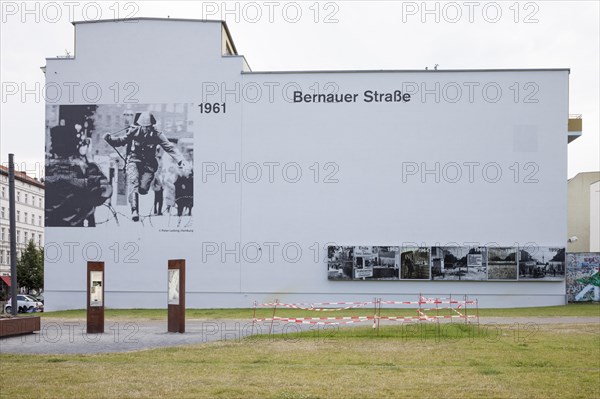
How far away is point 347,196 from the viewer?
140 ft

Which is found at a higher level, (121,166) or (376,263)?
(121,166)

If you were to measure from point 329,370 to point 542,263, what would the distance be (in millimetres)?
31463

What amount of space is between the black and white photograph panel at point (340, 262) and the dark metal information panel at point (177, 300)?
62.4ft

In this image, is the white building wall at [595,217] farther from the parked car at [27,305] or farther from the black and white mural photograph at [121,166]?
the parked car at [27,305]

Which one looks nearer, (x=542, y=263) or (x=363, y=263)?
(x=542, y=263)

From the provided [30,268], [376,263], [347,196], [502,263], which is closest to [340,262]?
[376,263]

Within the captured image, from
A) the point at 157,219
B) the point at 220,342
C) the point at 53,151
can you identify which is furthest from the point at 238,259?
the point at 220,342

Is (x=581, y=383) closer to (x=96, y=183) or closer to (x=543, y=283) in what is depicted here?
(x=543, y=283)

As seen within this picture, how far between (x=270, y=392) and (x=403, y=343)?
28.2 ft

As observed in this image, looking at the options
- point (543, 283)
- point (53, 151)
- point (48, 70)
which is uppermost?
point (48, 70)

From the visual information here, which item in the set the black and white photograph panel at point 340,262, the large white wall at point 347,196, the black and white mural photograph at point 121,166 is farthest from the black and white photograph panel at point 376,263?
the black and white mural photograph at point 121,166

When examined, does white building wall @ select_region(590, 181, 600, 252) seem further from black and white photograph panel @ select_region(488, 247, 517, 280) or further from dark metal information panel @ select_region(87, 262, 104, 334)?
dark metal information panel @ select_region(87, 262, 104, 334)

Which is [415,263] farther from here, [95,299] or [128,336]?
[128,336]

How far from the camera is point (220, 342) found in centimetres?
1970
